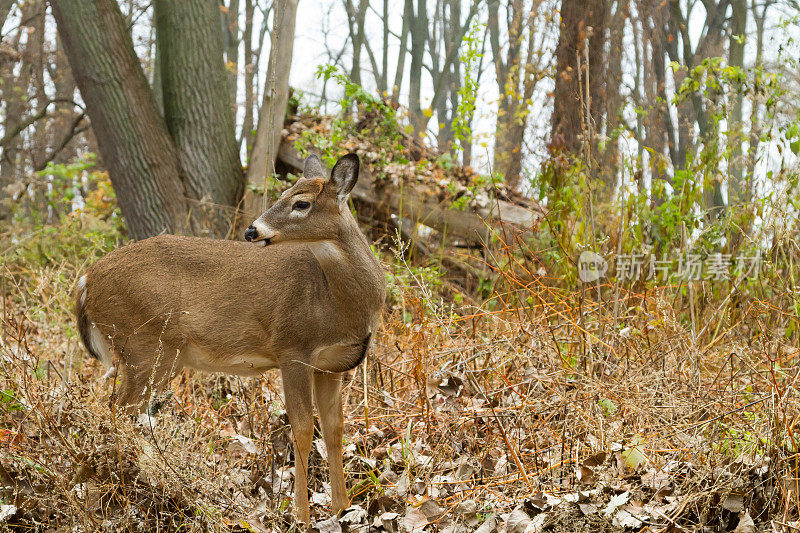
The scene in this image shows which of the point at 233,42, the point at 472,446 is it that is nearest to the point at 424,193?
the point at 472,446

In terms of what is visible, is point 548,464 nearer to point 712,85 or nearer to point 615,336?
point 615,336

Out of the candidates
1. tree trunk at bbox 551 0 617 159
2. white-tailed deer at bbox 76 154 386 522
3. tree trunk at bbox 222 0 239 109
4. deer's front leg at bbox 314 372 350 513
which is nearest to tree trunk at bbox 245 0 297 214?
tree trunk at bbox 551 0 617 159

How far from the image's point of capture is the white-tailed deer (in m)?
3.86

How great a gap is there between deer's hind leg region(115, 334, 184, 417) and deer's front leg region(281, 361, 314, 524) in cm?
72

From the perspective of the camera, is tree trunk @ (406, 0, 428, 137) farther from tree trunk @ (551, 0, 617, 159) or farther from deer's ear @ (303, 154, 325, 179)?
deer's ear @ (303, 154, 325, 179)

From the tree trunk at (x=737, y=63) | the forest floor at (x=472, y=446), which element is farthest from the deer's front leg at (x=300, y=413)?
the tree trunk at (x=737, y=63)

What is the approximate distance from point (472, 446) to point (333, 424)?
0.84 meters

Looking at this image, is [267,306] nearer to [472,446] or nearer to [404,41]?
[472,446]

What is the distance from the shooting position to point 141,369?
165 inches

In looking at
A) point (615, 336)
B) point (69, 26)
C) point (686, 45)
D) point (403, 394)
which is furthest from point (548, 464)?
point (686, 45)

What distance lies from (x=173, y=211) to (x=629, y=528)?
6078 mm

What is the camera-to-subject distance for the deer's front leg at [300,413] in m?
3.85

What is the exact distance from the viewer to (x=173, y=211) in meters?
8.12

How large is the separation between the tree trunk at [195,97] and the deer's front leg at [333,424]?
179 inches
